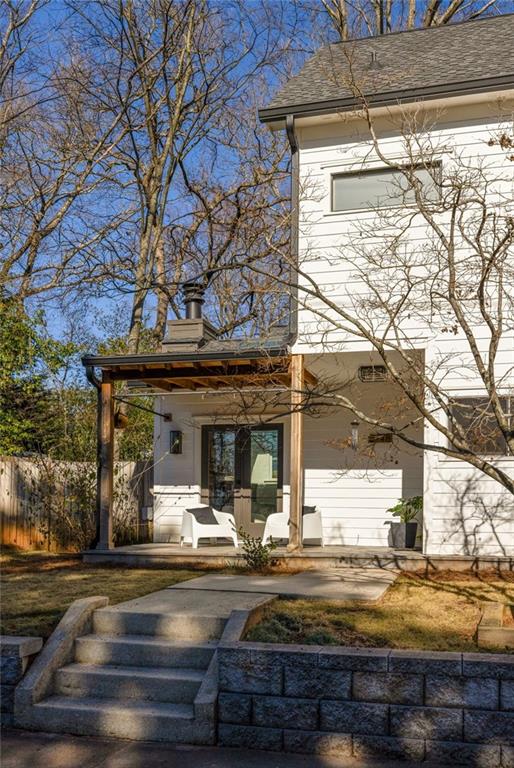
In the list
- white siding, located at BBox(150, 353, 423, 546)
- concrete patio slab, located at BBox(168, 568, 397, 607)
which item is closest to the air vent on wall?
white siding, located at BBox(150, 353, 423, 546)

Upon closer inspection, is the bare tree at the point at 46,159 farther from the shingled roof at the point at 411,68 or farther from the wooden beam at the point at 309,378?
the wooden beam at the point at 309,378

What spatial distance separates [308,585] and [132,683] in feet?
9.10

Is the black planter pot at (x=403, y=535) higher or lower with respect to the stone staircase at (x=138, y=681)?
higher

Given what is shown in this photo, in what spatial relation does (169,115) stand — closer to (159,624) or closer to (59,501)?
(59,501)

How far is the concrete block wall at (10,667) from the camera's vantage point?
204 inches

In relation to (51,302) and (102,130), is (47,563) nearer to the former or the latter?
(51,302)

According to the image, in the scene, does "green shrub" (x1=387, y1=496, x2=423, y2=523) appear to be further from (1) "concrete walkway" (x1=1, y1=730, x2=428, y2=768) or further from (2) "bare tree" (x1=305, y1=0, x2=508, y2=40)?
(2) "bare tree" (x1=305, y1=0, x2=508, y2=40)

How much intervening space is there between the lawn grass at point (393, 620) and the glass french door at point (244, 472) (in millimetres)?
4979

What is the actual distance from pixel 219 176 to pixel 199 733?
16.8 m

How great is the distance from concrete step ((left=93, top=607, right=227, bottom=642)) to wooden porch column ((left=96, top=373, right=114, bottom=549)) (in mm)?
4731

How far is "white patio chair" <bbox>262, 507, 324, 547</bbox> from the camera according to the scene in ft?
34.8

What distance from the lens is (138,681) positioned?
524 cm

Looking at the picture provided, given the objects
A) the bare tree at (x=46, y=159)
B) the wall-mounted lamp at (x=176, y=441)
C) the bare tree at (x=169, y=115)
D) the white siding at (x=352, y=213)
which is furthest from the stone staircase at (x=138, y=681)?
the bare tree at (x=169, y=115)

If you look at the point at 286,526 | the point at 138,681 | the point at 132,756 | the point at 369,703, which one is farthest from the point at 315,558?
the point at 132,756
